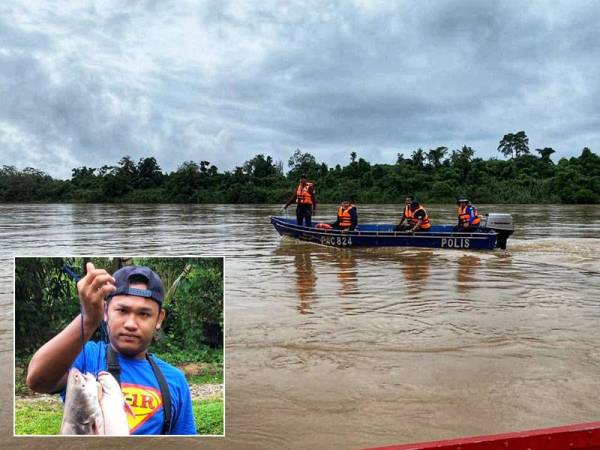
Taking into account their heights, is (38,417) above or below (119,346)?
below

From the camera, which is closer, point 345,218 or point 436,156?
point 345,218

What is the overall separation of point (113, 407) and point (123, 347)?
20cm

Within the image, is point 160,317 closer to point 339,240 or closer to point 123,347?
point 123,347

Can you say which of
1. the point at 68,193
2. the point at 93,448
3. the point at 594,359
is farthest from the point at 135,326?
the point at 68,193

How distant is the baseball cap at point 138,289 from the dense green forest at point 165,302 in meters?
0.08

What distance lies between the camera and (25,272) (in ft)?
7.39

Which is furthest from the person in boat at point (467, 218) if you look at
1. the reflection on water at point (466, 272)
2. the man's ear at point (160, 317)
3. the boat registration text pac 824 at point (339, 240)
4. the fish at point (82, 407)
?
the fish at point (82, 407)

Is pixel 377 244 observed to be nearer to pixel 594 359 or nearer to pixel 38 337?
pixel 594 359

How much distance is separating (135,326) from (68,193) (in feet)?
198

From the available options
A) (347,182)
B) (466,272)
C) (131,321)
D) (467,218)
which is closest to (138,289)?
(131,321)

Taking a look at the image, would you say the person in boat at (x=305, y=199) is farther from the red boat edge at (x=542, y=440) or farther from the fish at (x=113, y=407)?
the fish at (x=113, y=407)

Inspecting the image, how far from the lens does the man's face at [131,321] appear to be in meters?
2.13

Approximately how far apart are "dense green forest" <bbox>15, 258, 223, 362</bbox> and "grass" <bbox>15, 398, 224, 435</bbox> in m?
0.18

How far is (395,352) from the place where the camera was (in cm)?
573
